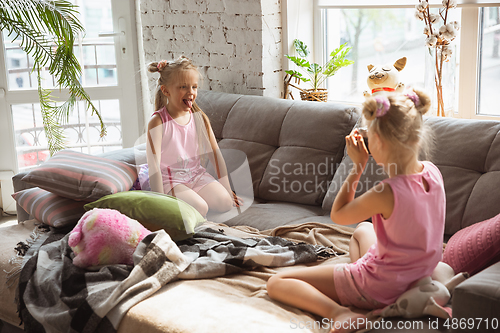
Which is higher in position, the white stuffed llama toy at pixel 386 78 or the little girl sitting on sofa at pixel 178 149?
the white stuffed llama toy at pixel 386 78

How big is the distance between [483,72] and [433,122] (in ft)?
2.13

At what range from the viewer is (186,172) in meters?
2.25

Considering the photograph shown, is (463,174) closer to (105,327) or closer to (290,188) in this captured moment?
(290,188)

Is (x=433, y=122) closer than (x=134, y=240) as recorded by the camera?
No

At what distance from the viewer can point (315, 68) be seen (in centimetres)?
266

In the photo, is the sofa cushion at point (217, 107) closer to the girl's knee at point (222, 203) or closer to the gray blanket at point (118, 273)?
the girl's knee at point (222, 203)

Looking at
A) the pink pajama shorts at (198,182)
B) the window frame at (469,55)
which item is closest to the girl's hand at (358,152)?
the pink pajama shorts at (198,182)

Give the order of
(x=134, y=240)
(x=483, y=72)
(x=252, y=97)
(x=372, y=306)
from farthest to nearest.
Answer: (x=252, y=97), (x=483, y=72), (x=134, y=240), (x=372, y=306)

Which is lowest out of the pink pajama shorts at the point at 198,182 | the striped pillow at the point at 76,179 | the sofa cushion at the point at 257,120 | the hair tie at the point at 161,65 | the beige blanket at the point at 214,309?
the beige blanket at the point at 214,309

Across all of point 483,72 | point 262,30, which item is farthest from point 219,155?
point 483,72

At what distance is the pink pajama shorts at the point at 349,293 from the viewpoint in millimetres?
1300

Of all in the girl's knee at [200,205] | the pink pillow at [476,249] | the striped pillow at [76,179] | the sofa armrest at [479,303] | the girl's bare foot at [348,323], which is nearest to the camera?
the sofa armrest at [479,303]

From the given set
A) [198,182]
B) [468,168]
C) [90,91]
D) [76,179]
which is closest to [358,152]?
[468,168]

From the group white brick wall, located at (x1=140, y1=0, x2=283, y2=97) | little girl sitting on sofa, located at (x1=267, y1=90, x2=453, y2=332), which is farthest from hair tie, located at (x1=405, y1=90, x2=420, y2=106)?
white brick wall, located at (x1=140, y1=0, x2=283, y2=97)
